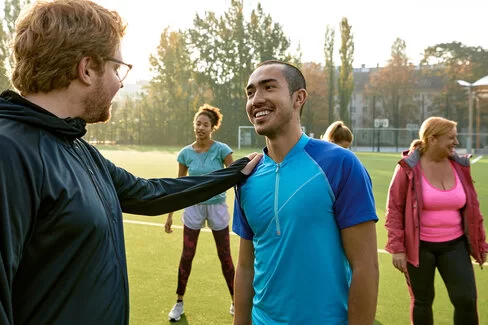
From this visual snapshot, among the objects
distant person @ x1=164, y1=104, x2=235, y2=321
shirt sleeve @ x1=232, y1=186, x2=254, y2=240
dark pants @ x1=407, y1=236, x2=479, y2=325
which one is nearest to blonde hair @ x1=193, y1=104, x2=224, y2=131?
distant person @ x1=164, y1=104, x2=235, y2=321

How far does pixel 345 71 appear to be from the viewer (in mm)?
58031

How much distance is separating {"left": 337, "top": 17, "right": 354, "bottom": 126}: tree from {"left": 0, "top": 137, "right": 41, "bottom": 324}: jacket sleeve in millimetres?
56279

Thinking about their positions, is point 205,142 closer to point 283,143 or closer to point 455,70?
point 283,143

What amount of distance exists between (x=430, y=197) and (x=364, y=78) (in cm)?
9380

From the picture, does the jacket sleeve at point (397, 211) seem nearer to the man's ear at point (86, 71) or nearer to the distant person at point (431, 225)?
the distant person at point (431, 225)

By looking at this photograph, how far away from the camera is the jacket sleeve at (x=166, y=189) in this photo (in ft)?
9.10

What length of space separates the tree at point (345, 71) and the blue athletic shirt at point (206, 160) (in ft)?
170

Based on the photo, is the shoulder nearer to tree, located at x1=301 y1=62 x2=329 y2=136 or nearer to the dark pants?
the dark pants

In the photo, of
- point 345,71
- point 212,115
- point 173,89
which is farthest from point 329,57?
point 212,115

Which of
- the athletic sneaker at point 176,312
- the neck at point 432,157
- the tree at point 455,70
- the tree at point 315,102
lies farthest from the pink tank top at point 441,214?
the tree at point 455,70

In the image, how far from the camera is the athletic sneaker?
5.29 meters

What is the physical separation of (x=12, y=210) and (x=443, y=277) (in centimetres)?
392

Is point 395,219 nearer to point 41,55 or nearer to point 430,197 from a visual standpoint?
point 430,197

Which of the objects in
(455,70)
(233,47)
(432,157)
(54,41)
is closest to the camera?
(54,41)
